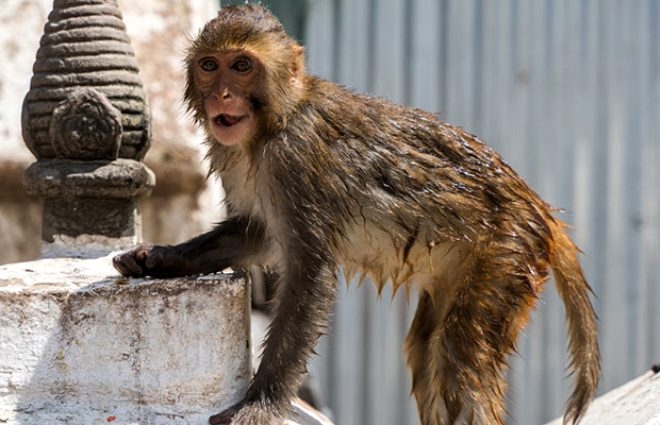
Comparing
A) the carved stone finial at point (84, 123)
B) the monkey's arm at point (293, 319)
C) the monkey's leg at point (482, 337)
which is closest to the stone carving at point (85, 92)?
the carved stone finial at point (84, 123)

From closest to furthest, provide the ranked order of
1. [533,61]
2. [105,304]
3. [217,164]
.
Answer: [105,304] → [217,164] → [533,61]

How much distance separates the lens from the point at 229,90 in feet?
12.5

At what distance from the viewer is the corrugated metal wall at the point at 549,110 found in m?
6.89

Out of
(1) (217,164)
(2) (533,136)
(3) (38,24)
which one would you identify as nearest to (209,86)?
(1) (217,164)

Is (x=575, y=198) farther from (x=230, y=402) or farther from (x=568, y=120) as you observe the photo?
(x=230, y=402)

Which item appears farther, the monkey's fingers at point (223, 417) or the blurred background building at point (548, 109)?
the blurred background building at point (548, 109)

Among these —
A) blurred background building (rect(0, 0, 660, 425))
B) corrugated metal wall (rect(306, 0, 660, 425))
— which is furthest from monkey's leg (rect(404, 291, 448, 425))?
corrugated metal wall (rect(306, 0, 660, 425))

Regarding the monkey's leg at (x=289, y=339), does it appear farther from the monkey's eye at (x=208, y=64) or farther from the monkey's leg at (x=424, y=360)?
the monkey's eye at (x=208, y=64)

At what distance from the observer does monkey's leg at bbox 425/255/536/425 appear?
402cm

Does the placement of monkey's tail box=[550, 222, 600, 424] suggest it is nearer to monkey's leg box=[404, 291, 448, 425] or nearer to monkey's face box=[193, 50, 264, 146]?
monkey's leg box=[404, 291, 448, 425]

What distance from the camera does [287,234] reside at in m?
3.92

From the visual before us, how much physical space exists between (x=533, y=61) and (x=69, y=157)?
11.1ft

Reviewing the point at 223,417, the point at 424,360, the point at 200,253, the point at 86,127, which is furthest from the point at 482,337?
the point at 86,127

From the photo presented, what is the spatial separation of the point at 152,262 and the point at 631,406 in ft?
6.10
